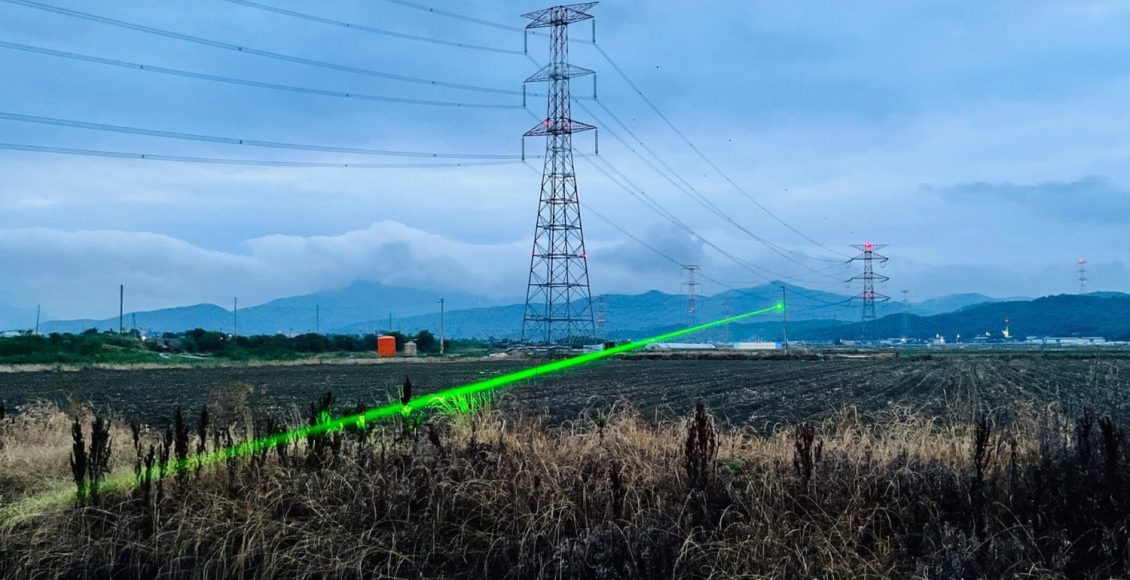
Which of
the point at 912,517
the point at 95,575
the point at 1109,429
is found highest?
the point at 1109,429

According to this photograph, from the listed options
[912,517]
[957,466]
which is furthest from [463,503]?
[957,466]

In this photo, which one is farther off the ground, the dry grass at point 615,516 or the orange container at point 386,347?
the orange container at point 386,347

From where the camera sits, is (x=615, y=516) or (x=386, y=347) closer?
(x=615, y=516)

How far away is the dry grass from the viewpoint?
20.5 feet

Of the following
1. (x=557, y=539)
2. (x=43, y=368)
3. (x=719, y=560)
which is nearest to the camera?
(x=719, y=560)

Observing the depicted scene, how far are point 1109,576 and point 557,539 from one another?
382cm

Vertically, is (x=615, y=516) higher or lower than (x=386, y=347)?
lower

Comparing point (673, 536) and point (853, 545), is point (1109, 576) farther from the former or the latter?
point (673, 536)

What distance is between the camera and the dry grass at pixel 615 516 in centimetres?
625

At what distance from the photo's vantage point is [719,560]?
632 cm

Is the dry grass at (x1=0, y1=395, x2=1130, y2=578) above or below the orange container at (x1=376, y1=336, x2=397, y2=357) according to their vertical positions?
below

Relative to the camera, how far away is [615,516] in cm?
691

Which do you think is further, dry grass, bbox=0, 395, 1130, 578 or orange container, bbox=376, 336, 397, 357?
orange container, bbox=376, 336, 397, 357

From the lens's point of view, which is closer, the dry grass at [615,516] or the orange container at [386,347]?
the dry grass at [615,516]
